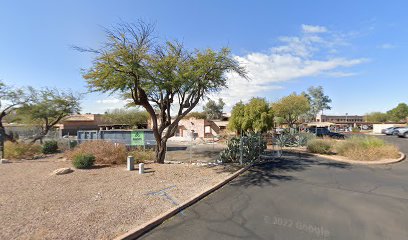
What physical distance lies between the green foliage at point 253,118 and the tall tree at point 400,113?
3349 inches

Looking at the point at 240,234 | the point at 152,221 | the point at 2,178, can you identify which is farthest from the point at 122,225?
the point at 2,178

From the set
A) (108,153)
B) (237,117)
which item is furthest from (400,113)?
(108,153)

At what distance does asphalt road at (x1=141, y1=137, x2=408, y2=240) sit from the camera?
14.5 feet

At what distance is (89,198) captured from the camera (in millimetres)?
6266

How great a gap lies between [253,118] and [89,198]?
1727 centimetres

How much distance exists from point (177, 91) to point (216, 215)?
23.6 feet

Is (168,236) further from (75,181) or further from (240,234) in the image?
(75,181)

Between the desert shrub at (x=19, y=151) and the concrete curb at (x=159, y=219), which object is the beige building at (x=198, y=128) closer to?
the desert shrub at (x=19, y=151)

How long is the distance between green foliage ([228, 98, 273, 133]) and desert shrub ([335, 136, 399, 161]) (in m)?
7.22

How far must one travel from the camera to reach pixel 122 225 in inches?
181

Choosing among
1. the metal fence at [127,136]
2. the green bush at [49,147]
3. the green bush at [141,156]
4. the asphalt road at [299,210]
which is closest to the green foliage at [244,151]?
the asphalt road at [299,210]

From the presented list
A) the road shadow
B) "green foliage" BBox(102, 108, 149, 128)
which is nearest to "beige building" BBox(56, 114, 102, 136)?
"green foliage" BBox(102, 108, 149, 128)

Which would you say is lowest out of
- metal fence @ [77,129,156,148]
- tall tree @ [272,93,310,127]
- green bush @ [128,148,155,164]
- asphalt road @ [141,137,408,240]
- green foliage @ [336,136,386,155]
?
asphalt road @ [141,137,408,240]

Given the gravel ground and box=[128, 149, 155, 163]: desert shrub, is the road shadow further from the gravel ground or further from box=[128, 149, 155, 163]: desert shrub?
box=[128, 149, 155, 163]: desert shrub
